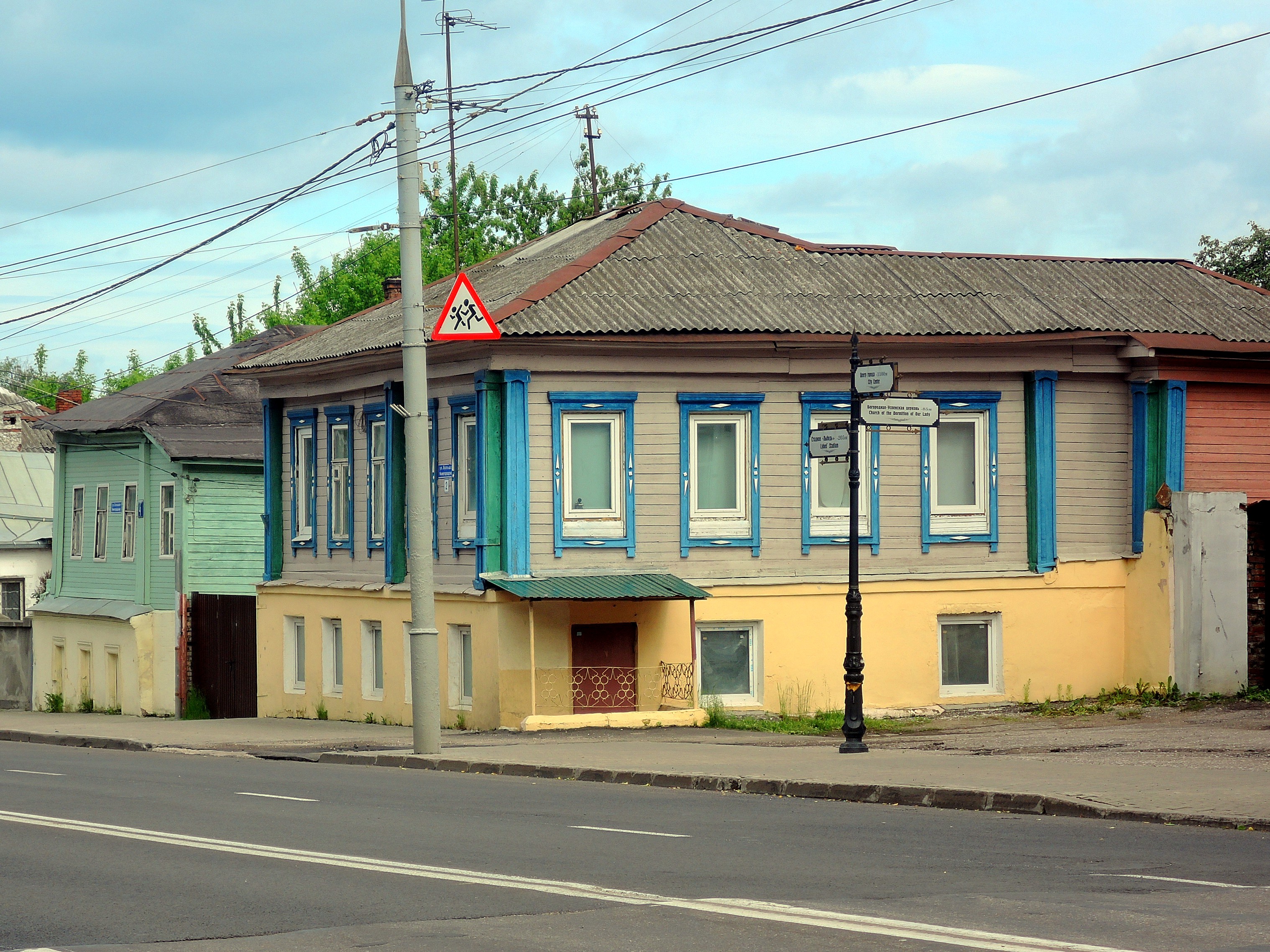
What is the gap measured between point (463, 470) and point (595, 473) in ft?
6.78

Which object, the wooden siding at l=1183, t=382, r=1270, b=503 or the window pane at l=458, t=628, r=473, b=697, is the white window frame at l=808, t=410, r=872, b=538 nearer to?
the wooden siding at l=1183, t=382, r=1270, b=503

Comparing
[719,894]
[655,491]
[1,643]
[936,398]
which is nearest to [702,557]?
[655,491]

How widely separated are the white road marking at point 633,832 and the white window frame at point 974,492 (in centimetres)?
1271

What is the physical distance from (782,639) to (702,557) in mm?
1584

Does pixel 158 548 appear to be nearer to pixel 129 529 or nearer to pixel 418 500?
pixel 129 529

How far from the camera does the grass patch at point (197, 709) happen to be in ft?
106

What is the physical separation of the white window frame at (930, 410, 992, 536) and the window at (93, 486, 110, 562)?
66.4 feet

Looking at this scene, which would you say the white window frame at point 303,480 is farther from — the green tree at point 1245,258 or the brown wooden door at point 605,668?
the green tree at point 1245,258

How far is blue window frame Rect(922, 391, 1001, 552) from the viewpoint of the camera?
23906mm

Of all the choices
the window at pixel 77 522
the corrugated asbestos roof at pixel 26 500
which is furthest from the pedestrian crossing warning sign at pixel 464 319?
the corrugated asbestos roof at pixel 26 500

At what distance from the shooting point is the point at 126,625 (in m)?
34.8

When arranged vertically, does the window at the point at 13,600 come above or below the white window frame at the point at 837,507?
below

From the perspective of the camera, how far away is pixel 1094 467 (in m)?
24.4

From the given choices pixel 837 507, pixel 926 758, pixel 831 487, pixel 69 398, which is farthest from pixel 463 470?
pixel 69 398
